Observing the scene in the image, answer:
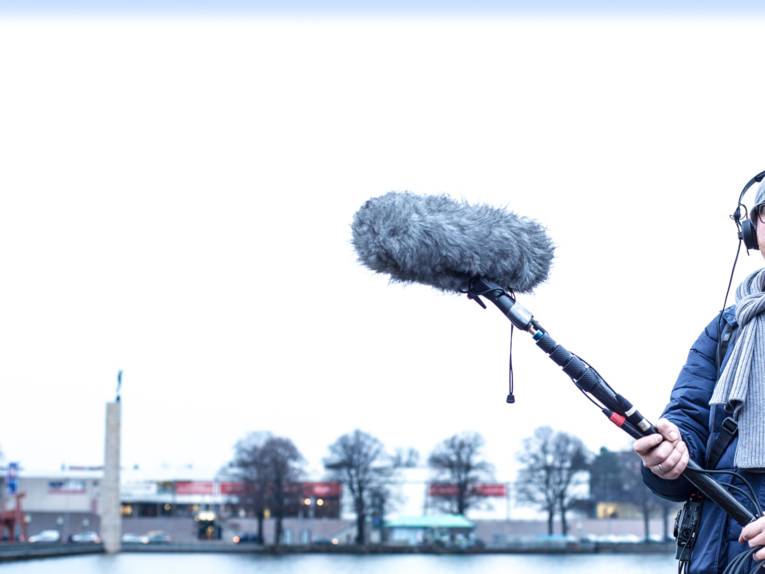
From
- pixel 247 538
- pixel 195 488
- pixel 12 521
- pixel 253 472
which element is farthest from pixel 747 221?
pixel 195 488

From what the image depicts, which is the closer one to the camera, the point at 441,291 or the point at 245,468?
the point at 441,291

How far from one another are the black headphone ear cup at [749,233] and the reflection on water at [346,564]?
45.9 meters

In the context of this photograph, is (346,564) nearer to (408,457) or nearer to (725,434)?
(408,457)

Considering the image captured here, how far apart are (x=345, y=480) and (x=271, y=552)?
6.13 metres

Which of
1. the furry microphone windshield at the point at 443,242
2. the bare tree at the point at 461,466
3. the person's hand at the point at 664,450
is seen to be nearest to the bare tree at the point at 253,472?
the bare tree at the point at 461,466

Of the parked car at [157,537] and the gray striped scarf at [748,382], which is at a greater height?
Result: the gray striped scarf at [748,382]

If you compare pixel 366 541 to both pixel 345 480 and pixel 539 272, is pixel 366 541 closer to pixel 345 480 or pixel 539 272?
pixel 345 480

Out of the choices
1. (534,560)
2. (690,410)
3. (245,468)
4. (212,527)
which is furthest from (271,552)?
(690,410)

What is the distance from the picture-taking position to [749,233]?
2586 millimetres

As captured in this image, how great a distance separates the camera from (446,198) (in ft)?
8.03

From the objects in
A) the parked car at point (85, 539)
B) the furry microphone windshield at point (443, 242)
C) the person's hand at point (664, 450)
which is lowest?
the parked car at point (85, 539)

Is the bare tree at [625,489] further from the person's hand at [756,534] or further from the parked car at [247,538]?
the person's hand at [756,534]

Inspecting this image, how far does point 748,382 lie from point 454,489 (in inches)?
2635

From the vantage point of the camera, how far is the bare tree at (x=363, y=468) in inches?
2655
